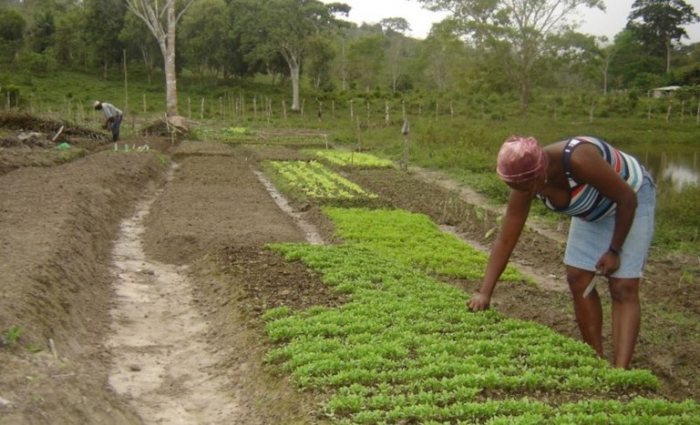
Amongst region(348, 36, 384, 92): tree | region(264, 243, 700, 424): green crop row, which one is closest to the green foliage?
region(264, 243, 700, 424): green crop row

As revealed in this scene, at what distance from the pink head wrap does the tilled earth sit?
235 cm

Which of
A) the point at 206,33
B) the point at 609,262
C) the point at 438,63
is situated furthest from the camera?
the point at 438,63

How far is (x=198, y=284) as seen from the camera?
10.0 metres

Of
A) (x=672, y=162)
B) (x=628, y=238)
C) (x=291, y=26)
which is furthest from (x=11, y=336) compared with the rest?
(x=291, y=26)

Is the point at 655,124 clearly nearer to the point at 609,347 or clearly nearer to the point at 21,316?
the point at 609,347

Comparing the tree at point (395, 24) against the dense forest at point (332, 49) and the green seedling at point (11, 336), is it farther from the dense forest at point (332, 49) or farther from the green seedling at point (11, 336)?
the green seedling at point (11, 336)

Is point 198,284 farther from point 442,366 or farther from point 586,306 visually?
point 586,306

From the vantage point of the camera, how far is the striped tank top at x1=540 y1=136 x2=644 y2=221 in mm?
5141

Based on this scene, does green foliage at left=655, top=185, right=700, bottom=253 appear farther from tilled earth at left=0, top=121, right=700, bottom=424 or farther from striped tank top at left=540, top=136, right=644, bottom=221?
striped tank top at left=540, top=136, right=644, bottom=221

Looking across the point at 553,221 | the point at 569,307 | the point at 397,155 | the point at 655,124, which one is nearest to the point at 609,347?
the point at 569,307

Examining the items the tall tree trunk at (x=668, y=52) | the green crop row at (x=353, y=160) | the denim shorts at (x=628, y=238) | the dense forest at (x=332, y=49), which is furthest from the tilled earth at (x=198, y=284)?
the tall tree trunk at (x=668, y=52)

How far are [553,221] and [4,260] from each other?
37.7 feet

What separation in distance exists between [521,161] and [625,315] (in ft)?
5.32

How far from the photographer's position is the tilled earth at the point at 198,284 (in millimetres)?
5715
